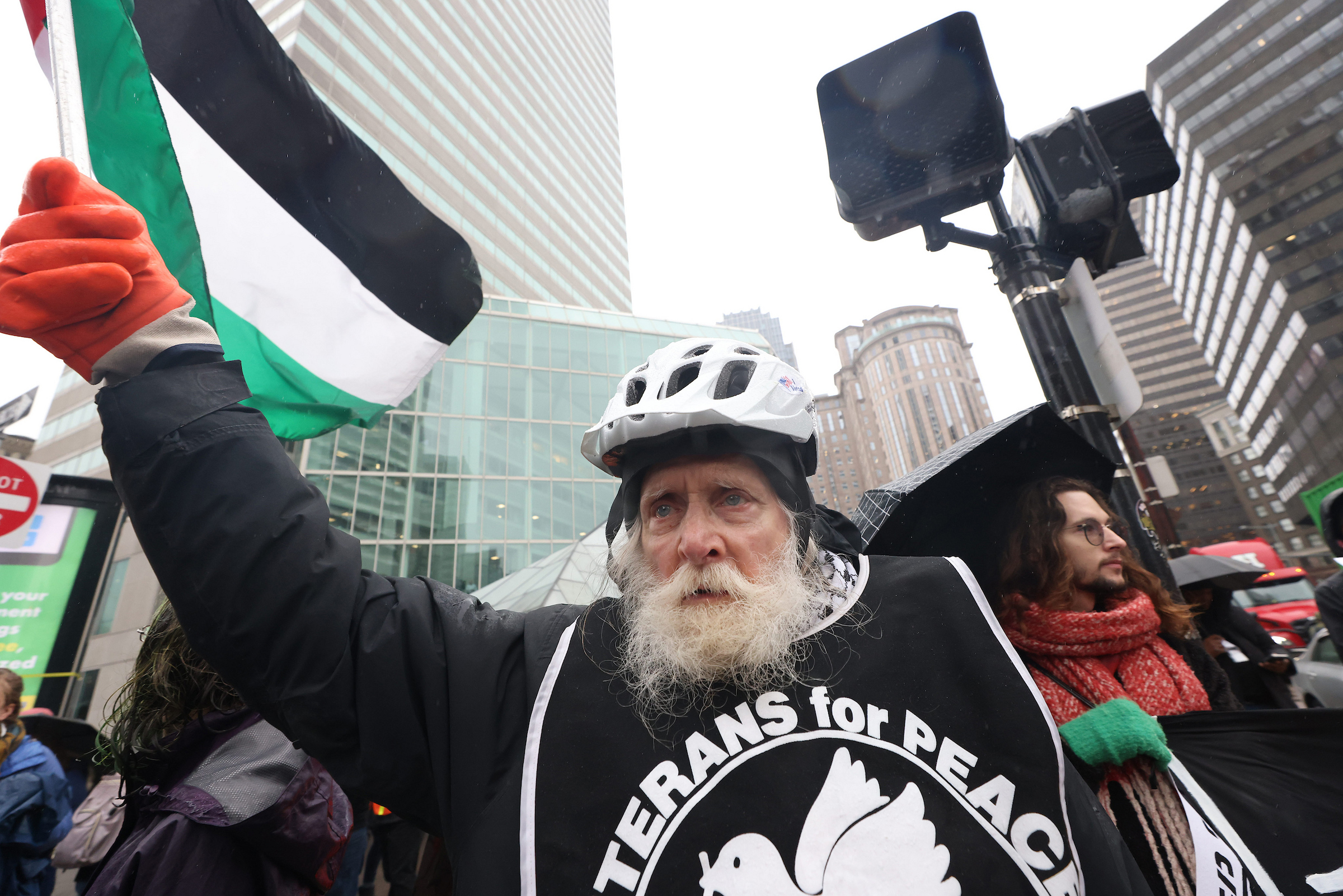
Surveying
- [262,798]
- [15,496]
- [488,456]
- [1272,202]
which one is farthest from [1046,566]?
[1272,202]

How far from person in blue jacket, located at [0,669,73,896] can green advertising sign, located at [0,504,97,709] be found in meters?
6.19

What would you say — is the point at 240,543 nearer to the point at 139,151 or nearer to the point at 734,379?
the point at 734,379

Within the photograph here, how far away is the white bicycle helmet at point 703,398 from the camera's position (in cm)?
171

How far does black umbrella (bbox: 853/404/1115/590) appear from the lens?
7.27 feet

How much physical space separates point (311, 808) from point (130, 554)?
2614 centimetres

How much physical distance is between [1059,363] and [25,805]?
5.84 m

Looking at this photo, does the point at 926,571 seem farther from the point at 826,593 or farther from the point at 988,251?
the point at 988,251

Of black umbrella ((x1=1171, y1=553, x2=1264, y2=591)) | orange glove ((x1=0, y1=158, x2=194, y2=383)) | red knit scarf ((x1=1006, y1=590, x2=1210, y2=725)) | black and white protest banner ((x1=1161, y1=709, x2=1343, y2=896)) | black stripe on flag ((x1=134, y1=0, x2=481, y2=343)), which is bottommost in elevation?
black and white protest banner ((x1=1161, y1=709, x2=1343, y2=896))

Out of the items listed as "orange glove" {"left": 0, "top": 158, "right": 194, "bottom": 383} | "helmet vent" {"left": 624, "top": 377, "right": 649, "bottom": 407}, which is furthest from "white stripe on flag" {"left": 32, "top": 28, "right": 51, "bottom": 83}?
"helmet vent" {"left": 624, "top": 377, "right": 649, "bottom": 407}

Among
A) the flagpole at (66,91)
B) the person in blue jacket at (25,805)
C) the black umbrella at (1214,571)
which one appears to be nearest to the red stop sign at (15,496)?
the person in blue jacket at (25,805)

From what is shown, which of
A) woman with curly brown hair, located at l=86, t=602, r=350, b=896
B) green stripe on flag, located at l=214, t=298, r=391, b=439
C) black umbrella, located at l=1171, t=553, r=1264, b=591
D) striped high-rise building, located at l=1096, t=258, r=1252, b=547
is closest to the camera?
woman with curly brown hair, located at l=86, t=602, r=350, b=896

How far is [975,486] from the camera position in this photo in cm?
239

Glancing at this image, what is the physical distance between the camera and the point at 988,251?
104 inches

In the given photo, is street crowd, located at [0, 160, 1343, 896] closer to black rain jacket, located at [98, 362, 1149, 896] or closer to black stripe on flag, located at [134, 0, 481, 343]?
black rain jacket, located at [98, 362, 1149, 896]
